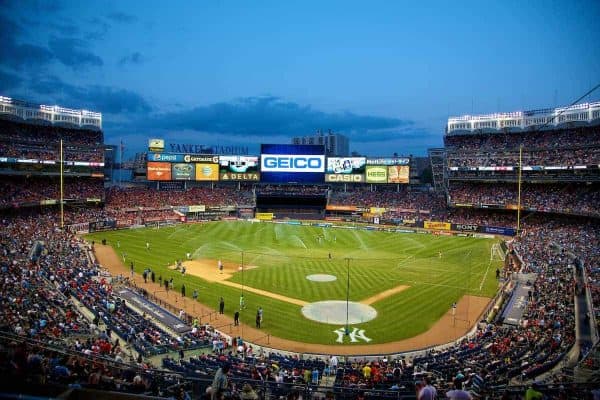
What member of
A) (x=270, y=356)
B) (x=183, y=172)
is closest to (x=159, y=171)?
(x=183, y=172)

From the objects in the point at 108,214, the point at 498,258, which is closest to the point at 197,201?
the point at 108,214

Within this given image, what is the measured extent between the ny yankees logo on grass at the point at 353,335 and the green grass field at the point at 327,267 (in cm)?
35

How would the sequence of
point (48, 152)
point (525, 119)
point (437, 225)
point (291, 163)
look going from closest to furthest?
point (48, 152) < point (437, 225) < point (525, 119) < point (291, 163)

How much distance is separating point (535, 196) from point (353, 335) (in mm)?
56397

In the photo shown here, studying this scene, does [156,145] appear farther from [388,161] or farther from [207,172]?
[388,161]

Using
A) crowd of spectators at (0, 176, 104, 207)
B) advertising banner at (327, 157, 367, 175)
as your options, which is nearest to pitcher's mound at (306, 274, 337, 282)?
crowd of spectators at (0, 176, 104, 207)

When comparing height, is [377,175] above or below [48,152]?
below

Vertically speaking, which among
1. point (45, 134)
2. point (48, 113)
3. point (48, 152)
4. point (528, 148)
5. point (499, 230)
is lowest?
point (499, 230)

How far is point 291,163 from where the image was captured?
91125 millimetres

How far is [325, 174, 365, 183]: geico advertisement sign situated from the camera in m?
90.4

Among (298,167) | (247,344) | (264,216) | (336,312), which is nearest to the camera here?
(247,344)

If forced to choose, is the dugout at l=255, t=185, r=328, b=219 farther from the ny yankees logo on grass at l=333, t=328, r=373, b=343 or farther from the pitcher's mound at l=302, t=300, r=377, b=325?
the ny yankees logo on grass at l=333, t=328, r=373, b=343

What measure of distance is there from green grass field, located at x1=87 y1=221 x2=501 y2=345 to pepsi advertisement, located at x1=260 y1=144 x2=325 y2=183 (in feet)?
73.3

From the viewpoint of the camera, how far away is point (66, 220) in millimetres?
62219
